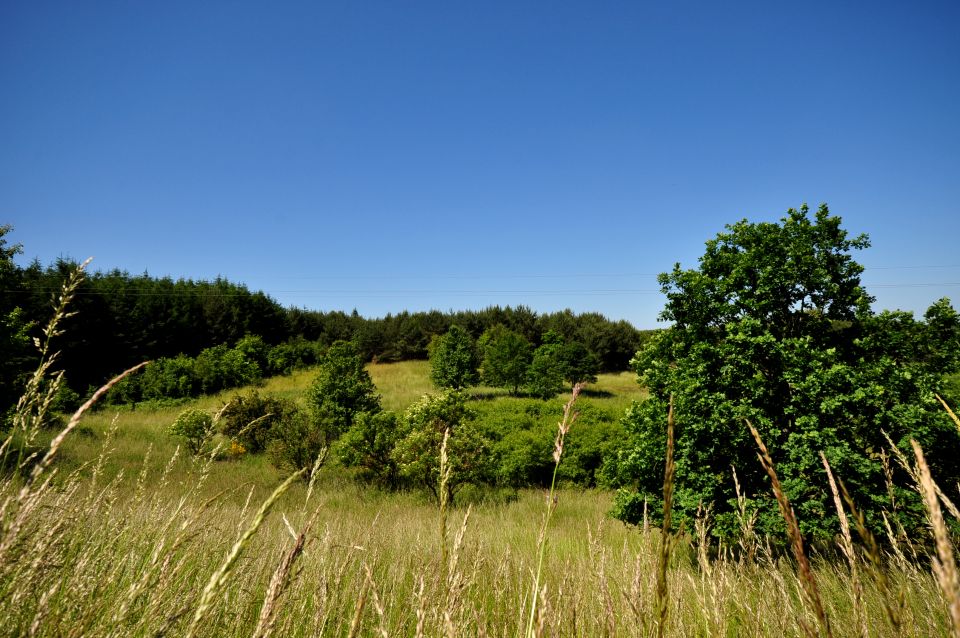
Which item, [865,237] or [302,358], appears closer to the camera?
[865,237]

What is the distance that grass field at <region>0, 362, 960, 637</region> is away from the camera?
57.0 inches

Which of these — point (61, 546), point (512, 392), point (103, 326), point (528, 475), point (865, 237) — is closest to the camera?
point (61, 546)

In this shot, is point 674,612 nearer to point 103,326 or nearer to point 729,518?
point 729,518

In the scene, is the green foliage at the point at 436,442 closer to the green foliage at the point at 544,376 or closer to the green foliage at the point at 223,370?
the green foliage at the point at 544,376

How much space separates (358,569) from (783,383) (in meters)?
6.99

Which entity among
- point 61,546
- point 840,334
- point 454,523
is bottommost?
point 454,523

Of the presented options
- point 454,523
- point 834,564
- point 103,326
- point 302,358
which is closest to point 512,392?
point 302,358

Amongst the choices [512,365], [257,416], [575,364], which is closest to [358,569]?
[257,416]

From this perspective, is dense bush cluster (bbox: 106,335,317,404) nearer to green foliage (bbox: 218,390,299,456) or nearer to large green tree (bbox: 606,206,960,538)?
green foliage (bbox: 218,390,299,456)

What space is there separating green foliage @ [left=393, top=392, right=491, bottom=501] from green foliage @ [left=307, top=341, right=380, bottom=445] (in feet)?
17.3

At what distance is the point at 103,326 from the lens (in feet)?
116

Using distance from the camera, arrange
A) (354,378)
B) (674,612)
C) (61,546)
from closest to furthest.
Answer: (61,546) → (674,612) → (354,378)

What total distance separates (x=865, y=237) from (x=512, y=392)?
3252cm

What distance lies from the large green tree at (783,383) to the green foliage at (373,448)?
8.59 m
